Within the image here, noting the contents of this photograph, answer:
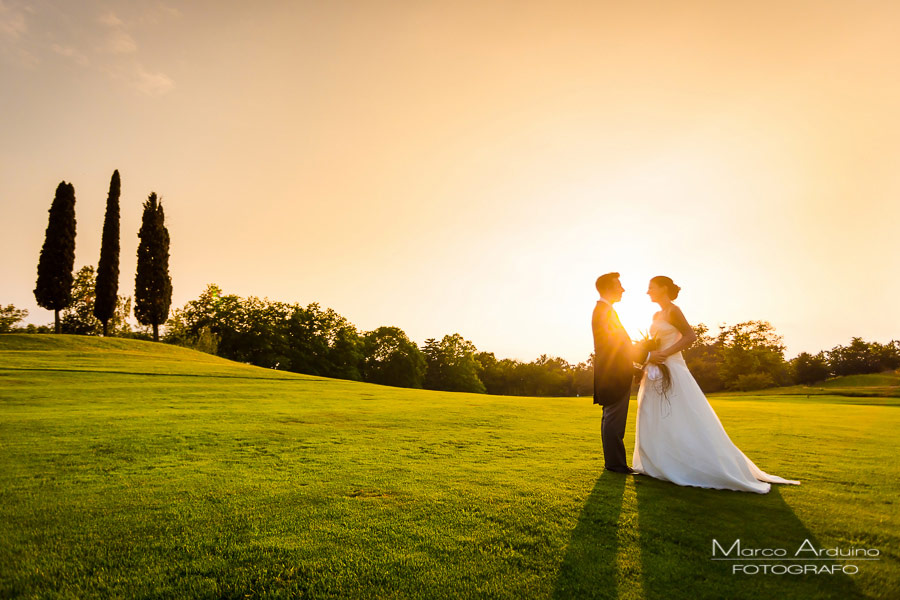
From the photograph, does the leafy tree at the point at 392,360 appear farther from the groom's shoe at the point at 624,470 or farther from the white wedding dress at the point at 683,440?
the white wedding dress at the point at 683,440

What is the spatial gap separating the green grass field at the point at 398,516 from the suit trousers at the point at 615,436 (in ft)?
1.46

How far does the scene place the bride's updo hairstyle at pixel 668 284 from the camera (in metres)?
7.68

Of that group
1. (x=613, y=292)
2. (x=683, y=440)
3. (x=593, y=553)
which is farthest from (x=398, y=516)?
(x=613, y=292)

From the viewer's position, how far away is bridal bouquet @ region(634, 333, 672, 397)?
715cm

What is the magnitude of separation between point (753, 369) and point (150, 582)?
88.4 meters

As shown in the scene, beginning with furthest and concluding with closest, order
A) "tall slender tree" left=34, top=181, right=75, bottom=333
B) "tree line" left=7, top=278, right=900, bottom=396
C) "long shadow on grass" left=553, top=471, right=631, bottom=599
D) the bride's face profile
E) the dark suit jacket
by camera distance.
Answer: "tree line" left=7, top=278, right=900, bottom=396 < "tall slender tree" left=34, top=181, right=75, bottom=333 < the bride's face profile < the dark suit jacket < "long shadow on grass" left=553, top=471, right=631, bottom=599

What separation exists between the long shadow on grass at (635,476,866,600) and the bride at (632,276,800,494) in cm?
27

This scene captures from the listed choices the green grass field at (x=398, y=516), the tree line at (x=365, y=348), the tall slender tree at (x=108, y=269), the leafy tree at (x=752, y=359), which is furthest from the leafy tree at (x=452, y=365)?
the green grass field at (x=398, y=516)

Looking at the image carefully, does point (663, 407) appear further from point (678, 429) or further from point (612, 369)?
point (612, 369)

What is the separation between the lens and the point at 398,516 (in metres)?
4.83

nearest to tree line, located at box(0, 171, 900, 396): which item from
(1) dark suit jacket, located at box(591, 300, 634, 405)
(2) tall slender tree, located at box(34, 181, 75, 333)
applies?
(2) tall slender tree, located at box(34, 181, 75, 333)

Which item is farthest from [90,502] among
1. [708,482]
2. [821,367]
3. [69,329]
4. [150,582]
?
[821,367]

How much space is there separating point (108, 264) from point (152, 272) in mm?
4879

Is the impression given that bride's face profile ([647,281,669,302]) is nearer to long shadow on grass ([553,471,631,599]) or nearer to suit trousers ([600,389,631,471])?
suit trousers ([600,389,631,471])
